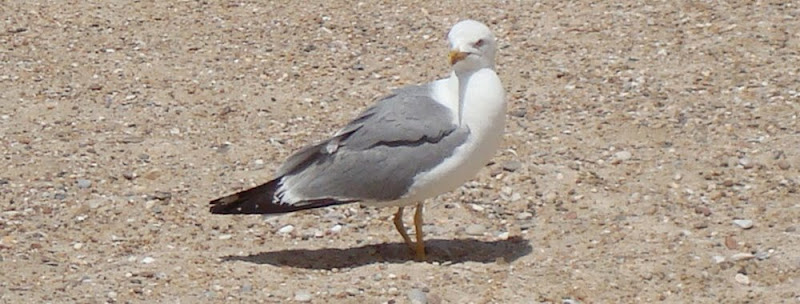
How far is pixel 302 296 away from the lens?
17.0ft

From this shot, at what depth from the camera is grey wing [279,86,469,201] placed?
5445mm

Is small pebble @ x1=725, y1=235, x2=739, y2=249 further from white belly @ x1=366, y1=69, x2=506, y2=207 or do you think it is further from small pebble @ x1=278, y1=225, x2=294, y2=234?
small pebble @ x1=278, y1=225, x2=294, y2=234

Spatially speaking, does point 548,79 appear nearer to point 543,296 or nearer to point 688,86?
point 688,86

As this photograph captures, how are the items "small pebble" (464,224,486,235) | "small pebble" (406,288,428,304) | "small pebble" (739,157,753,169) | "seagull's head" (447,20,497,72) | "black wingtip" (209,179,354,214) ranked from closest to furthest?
"small pebble" (406,288,428,304) → "seagull's head" (447,20,497,72) → "black wingtip" (209,179,354,214) → "small pebble" (464,224,486,235) → "small pebble" (739,157,753,169)

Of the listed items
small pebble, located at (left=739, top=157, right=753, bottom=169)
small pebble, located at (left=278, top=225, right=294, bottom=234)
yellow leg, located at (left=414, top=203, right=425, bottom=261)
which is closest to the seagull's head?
yellow leg, located at (left=414, top=203, right=425, bottom=261)

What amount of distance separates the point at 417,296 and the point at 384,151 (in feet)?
2.18

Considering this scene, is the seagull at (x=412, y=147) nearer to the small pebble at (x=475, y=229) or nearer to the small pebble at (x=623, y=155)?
the small pebble at (x=475, y=229)

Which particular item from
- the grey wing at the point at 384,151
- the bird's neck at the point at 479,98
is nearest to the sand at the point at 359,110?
the grey wing at the point at 384,151

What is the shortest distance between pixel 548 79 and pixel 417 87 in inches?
88.9

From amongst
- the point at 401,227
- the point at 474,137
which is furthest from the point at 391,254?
the point at 474,137

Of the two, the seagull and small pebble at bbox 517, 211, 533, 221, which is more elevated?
the seagull

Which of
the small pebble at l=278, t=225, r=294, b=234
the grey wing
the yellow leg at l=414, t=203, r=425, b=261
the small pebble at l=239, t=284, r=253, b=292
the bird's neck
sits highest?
the bird's neck

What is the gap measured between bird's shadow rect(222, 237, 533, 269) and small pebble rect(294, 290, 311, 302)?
1.35 feet

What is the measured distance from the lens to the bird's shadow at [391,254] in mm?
5691
